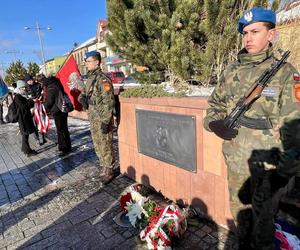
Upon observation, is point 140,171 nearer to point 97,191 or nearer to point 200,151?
point 97,191

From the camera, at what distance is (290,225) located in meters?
2.64

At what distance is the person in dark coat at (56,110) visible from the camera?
19.4ft

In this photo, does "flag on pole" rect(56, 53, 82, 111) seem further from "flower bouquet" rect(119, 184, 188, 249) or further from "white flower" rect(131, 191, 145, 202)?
"flower bouquet" rect(119, 184, 188, 249)

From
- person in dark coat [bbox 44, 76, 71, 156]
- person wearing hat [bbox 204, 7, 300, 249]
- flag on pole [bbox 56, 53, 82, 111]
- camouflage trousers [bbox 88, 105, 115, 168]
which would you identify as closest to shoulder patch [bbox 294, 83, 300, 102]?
person wearing hat [bbox 204, 7, 300, 249]

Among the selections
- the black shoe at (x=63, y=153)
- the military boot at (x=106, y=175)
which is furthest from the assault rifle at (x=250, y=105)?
the black shoe at (x=63, y=153)

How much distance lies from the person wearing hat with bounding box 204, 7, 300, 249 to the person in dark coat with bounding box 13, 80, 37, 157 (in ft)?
16.6

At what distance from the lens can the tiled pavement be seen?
9.34 ft

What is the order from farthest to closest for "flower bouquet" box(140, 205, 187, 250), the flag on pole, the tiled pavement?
the flag on pole, the tiled pavement, "flower bouquet" box(140, 205, 187, 250)

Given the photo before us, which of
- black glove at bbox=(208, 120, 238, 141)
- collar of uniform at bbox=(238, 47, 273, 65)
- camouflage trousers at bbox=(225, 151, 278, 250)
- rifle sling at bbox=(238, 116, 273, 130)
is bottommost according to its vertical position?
camouflage trousers at bbox=(225, 151, 278, 250)

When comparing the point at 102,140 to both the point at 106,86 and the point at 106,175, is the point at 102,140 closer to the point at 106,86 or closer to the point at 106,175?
the point at 106,175

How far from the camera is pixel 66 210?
358 cm

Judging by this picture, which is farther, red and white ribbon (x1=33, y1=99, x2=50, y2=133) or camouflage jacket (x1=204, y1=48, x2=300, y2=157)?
red and white ribbon (x1=33, y1=99, x2=50, y2=133)

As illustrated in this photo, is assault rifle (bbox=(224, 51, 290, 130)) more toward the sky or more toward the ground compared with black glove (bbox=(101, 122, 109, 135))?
more toward the sky

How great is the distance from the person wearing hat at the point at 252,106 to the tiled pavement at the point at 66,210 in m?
0.82
